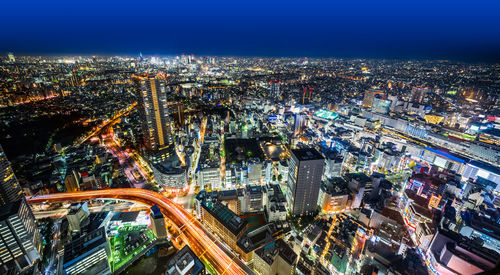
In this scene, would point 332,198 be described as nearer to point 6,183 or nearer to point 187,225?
point 187,225

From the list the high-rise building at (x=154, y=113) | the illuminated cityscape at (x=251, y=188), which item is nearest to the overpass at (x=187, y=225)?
the illuminated cityscape at (x=251, y=188)

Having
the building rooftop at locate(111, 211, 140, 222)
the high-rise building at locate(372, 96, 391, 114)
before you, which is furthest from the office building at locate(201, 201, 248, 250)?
the high-rise building at locate(372, 96, 391, 114)

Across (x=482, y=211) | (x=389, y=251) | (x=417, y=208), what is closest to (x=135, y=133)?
(x=389, y=251)

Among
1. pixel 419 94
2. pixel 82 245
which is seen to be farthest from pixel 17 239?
pixel 419 94

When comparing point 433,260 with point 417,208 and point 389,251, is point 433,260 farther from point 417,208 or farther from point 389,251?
point 417,208

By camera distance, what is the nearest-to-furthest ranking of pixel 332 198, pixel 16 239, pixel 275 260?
pixel 275 260, pixel 16 239, pixel 332 198

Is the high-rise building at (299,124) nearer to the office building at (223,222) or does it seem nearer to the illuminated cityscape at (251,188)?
the illuminated cityscape at (251,188)
